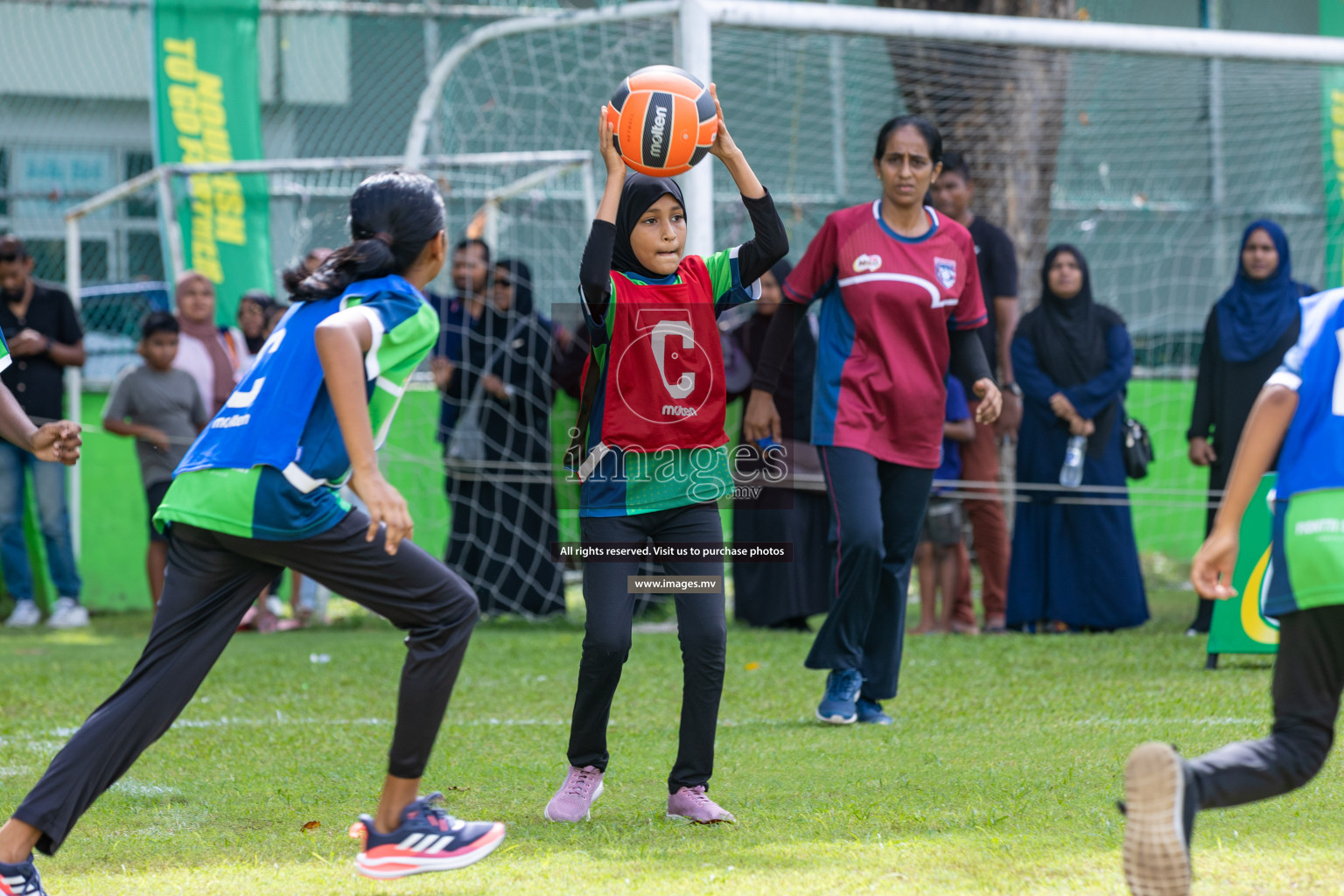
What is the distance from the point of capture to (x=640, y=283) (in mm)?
4344

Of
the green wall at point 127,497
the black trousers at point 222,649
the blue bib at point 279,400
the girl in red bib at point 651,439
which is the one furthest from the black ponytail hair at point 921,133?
the green wall at point 127,497

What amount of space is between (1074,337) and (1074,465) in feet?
2.61

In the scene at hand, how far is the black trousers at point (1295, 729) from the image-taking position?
2997 mm

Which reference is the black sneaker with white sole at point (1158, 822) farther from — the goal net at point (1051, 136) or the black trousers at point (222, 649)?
the goal net at point (1051, 136)

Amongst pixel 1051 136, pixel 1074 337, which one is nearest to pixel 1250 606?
pixel 1074 337

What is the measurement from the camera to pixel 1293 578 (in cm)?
Answer: 300

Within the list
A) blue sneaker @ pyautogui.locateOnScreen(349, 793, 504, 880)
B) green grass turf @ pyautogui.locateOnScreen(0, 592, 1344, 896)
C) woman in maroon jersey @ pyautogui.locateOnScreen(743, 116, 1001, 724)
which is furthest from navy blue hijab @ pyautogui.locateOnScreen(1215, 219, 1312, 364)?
blue sneaker @ pyautogui.locateOnScreen(349, 793, 504, 880)

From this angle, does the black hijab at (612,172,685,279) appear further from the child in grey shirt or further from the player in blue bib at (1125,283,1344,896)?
the child in grey shirt

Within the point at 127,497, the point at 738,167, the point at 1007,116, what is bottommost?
the point at 127,497

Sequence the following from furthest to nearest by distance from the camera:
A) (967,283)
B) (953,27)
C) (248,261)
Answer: (248,261), (953,27), (967,283)

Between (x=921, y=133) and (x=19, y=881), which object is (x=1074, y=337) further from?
(x=19, y=881)

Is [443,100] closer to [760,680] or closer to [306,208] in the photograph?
[306,208]

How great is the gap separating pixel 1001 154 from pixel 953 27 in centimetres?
257

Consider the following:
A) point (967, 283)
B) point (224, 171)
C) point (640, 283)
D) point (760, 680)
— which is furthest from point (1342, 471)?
point (224, 171)
